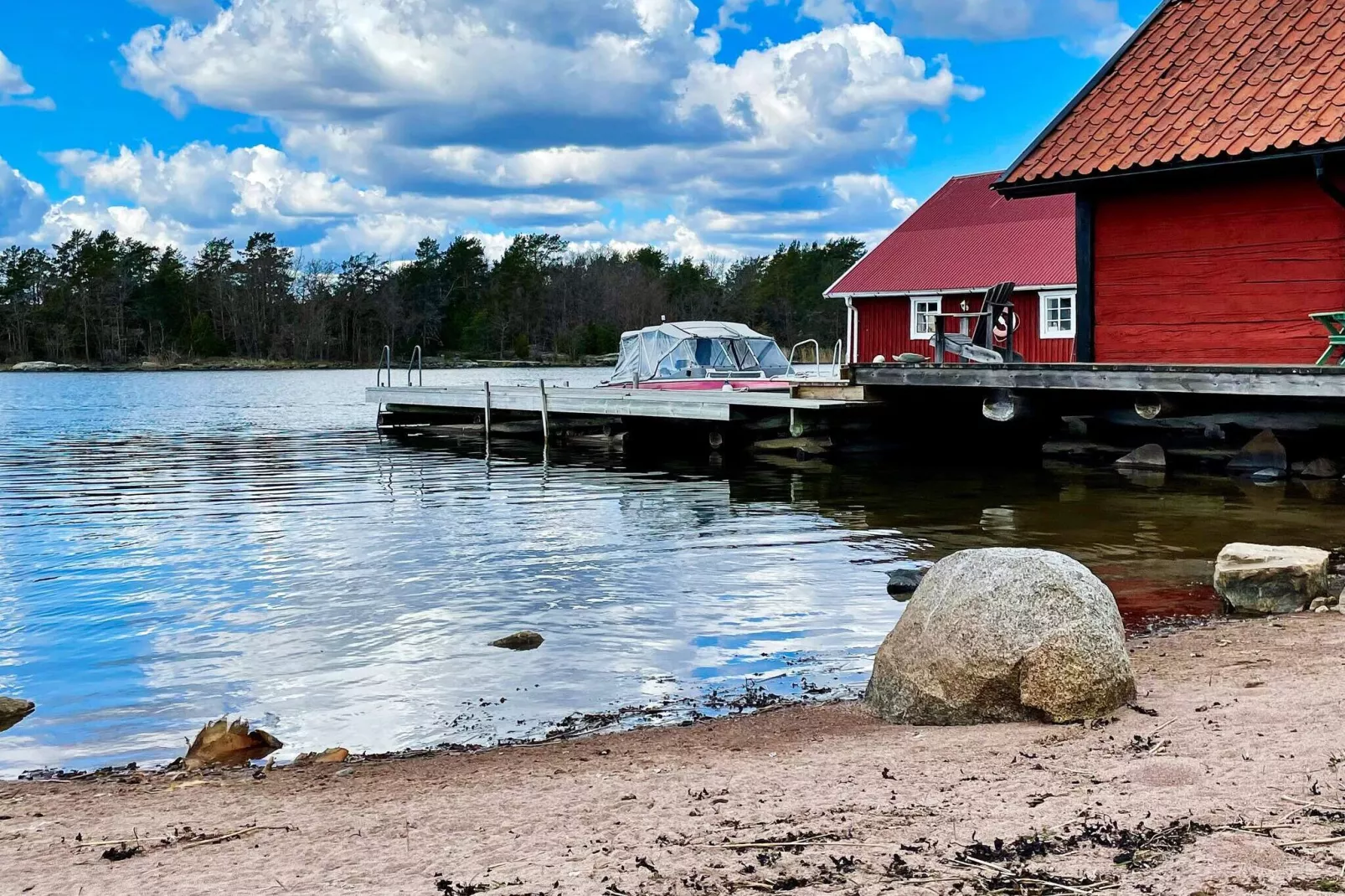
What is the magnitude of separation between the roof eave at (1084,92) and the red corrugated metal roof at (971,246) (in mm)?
11251

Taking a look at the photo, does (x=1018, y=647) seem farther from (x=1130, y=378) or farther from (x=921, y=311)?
(x=921, y=311)

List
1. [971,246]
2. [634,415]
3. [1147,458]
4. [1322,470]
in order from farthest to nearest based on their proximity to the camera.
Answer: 1. [971,246]
2. [634,415]
3. [1147,458]
4. [1322,470]

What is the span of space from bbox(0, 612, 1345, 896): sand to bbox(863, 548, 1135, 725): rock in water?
192 mm

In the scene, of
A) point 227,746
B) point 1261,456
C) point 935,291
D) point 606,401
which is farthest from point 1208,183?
point 935,291

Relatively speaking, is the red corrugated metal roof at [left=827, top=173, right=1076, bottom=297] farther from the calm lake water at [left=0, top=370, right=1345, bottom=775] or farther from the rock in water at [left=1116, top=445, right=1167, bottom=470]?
the calm lake water at [left=0, top=370, right=1345, bottom=775]

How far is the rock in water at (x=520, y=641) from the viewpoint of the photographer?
9.79 metres

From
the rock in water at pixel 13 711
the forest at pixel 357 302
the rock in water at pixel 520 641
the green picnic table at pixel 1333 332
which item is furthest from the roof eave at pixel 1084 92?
the forest at pixel 357 302

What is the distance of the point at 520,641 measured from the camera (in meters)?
9.84

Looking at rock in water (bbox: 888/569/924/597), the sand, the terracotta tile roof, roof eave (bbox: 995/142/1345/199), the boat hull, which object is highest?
the terracotta tile roof

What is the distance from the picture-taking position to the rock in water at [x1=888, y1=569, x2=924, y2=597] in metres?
11.6

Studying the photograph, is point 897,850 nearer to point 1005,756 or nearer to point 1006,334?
point 1005,756

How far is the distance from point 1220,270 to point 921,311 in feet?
54.7

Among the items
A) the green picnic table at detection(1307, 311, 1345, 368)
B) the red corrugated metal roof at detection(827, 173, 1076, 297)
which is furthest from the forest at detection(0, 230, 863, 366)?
the green picnic table at detection(1307, 311, 1345, 368)

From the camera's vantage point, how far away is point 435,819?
17.6ft
